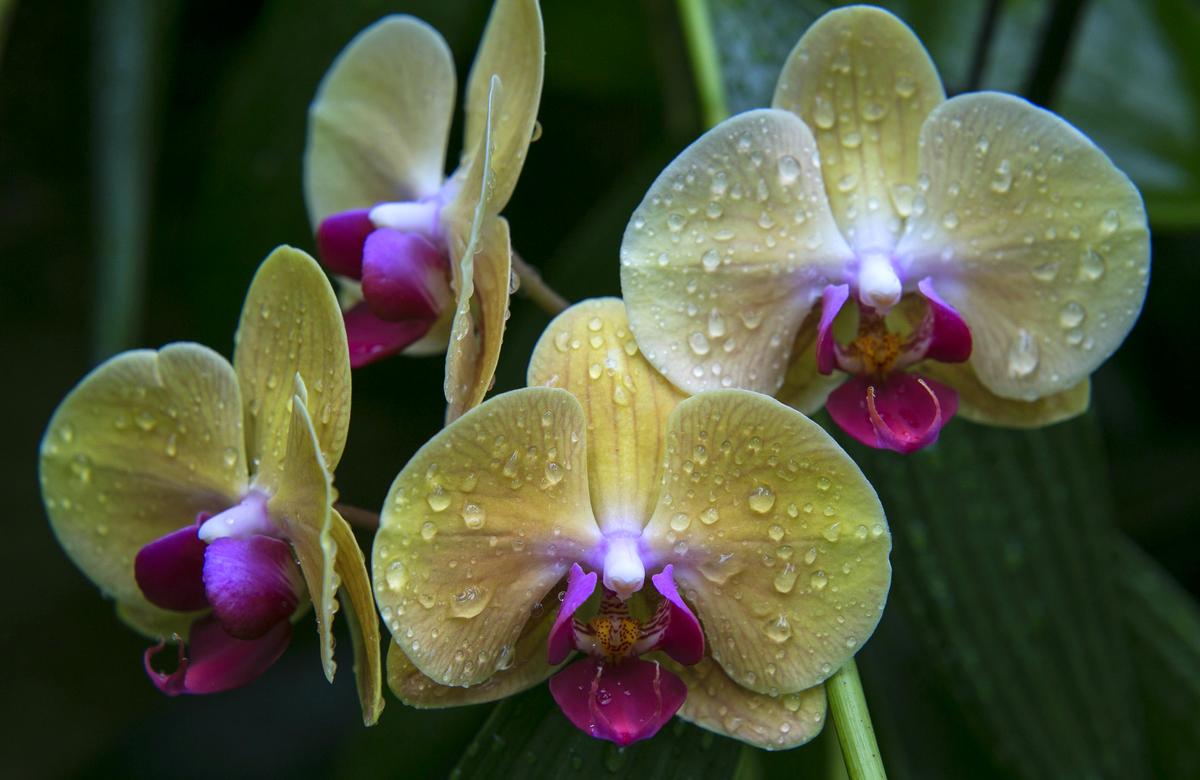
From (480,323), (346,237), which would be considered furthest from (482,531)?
(346,237)

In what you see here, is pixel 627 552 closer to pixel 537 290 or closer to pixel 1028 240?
pixel 537 290

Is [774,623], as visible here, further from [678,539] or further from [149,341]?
[149,341]

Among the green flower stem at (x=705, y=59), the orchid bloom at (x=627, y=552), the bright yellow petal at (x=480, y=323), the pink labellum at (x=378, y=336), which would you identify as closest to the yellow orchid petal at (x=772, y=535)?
the orchid bloom at (x=627, y=552)

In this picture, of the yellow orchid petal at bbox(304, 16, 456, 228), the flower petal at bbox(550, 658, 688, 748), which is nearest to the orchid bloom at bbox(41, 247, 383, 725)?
the flower petal at bbox(550, 658, 688, 748)

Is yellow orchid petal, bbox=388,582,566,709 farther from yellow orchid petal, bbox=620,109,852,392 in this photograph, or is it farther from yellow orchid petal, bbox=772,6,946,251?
yellow orchid petal, bbox=772,6,946,251

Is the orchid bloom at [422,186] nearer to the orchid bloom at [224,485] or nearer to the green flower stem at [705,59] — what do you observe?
the orchid bloom at [224,485]
